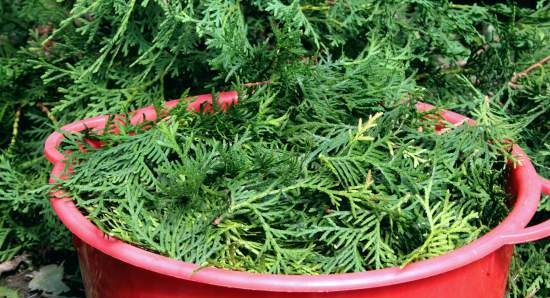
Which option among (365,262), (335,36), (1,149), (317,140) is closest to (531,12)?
(335,36)

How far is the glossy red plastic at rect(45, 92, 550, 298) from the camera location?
1363 mm

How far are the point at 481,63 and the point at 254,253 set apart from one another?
45.6 inches

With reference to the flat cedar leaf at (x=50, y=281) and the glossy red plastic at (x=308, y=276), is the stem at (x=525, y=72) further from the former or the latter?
the flat cedar leaf at (x=50, y=281)

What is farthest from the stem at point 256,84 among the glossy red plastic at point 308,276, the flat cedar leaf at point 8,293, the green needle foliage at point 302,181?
the flat cedar leaf at point 8,293

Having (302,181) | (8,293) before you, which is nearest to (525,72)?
(302,181)

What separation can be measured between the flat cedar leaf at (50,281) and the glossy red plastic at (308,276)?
0.72 meters

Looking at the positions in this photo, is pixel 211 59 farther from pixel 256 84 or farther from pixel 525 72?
pixel 525 72

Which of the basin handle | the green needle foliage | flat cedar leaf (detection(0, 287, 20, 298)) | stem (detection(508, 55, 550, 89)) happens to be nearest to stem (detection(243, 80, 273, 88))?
the green needle foliage

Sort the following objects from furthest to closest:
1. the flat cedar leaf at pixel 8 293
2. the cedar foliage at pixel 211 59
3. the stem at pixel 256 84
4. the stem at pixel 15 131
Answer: the stem at pixel 15 131
the flat cedar leaf at pixel 8 293
the cedar foliage at pixel 211 59
the stem at pixel 256 84

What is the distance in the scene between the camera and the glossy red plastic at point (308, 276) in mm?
1363

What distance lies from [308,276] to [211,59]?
94 centimetres

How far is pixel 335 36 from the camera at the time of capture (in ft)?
7.01

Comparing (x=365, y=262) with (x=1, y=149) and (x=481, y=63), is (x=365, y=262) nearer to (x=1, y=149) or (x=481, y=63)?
(x=481, y=63)

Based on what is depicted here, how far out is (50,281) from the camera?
2.37 meters
